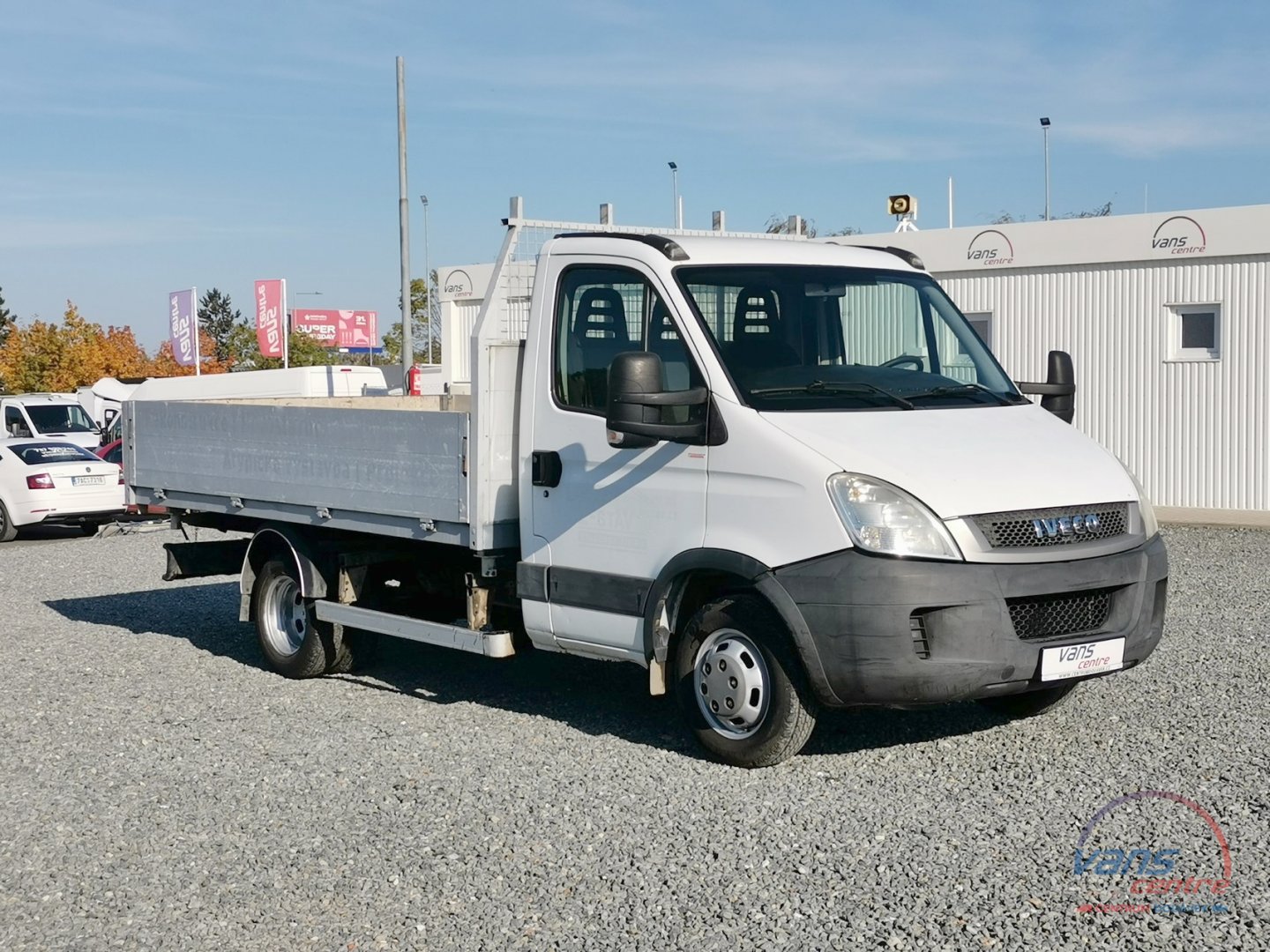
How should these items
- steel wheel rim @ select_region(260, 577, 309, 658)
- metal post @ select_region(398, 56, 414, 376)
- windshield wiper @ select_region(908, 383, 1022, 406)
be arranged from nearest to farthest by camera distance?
windshield wiper @ select_region(908, 383, 1022, 406), steel wheel rim @ select_region(260, 577, 309, 658), metal post @ select_region(398, 56, 414, 376)

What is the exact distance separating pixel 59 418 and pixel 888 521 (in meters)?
26.3

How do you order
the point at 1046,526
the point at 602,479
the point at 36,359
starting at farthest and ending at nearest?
the point at 36,359 → the point at 602,479 → the point at 1046,526

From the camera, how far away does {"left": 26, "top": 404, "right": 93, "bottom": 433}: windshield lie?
1140 inches

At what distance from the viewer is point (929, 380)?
23.5ft

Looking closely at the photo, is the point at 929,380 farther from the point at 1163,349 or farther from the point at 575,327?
the point at 1163,349

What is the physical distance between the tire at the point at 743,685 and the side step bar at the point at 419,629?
1.16m

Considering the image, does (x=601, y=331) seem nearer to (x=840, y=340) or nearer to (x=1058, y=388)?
(x=840, y=340)

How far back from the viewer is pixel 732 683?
6.70 meters

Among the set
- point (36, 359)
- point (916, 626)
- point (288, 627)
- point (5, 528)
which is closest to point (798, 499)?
point (916, 626)

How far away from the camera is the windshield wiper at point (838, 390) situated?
6.73 meters

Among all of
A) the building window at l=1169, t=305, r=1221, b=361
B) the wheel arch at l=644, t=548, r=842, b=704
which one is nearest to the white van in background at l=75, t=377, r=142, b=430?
the building window at l=1169, t=305, r=1221, b=361

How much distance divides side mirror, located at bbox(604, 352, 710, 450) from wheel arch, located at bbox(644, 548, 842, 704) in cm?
53

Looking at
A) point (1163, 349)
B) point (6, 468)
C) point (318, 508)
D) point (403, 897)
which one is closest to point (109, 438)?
point (6, 468)

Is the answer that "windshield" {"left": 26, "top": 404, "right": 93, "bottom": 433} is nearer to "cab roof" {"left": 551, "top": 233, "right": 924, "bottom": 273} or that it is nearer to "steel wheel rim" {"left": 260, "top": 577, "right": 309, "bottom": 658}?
"steel wheel rim" {"left": 260, "top": 577, "right": 309, "bottom": 658}
